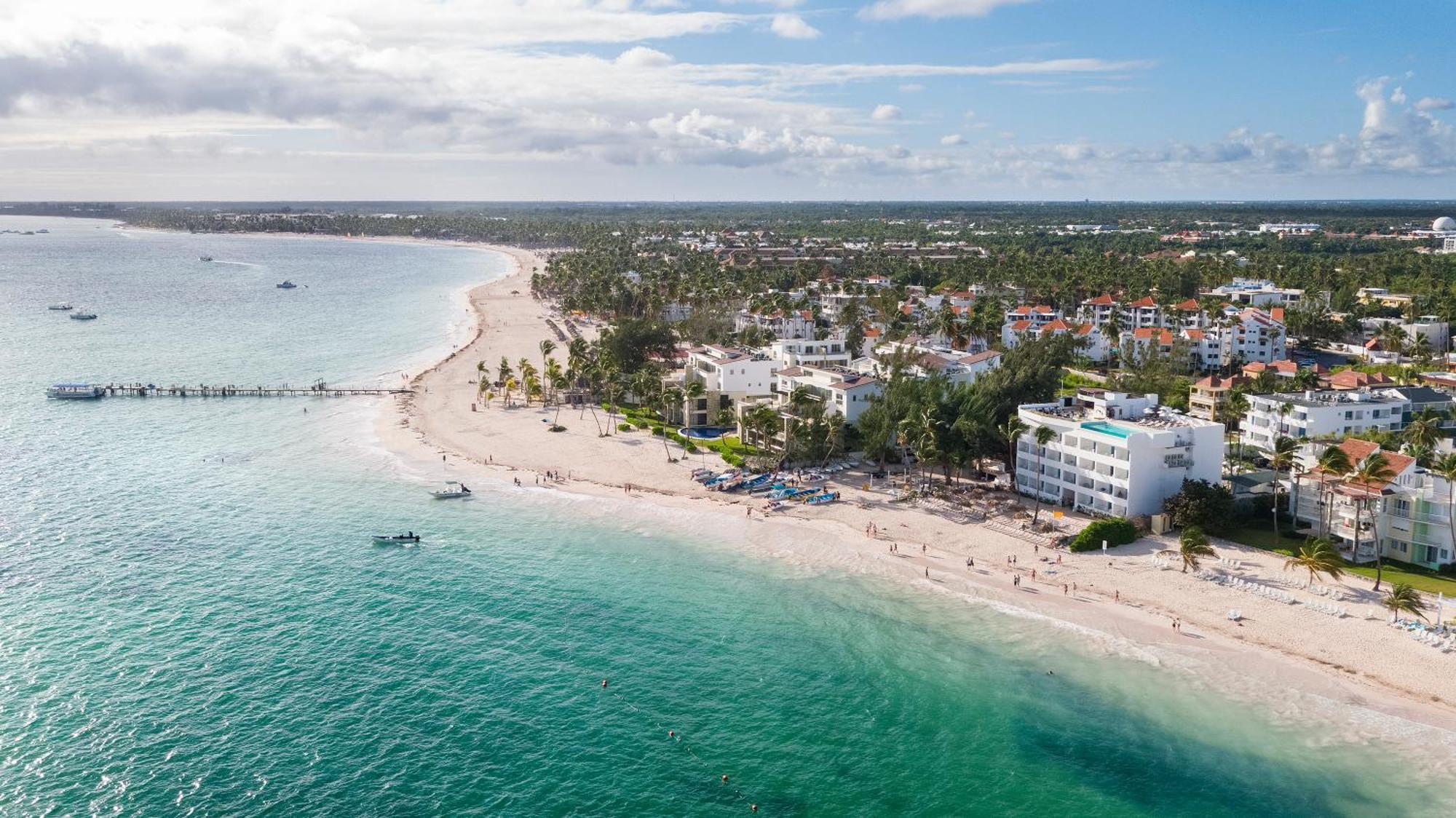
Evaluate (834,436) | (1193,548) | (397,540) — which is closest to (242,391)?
(397,540)

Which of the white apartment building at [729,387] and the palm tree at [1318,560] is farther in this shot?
the white apartment building at [729,387]

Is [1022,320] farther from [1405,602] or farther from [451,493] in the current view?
[1405,602]

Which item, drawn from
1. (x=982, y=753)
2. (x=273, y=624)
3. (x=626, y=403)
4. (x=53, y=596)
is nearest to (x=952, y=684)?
(x=982, y=753)

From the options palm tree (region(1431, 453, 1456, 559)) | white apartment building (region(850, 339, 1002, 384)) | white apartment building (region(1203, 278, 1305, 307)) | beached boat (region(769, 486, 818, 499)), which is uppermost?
white apartment building (region(1203, 278, 1305, 307))

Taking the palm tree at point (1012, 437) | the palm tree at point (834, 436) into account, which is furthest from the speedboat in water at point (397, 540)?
the palm tree at point (1012, 437)

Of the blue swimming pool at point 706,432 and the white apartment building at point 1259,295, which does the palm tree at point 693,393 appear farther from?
the white apartment building at point 1259,295

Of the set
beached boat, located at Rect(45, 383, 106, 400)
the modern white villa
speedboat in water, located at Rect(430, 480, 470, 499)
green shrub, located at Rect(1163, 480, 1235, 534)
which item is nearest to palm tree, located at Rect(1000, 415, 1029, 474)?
green shrub, located at Rect(1163, 480, 1235, 534)

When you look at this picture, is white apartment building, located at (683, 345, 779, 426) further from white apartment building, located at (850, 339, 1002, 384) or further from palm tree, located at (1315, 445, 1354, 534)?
palm tree, located at (1315, 445, 1354, 534)
